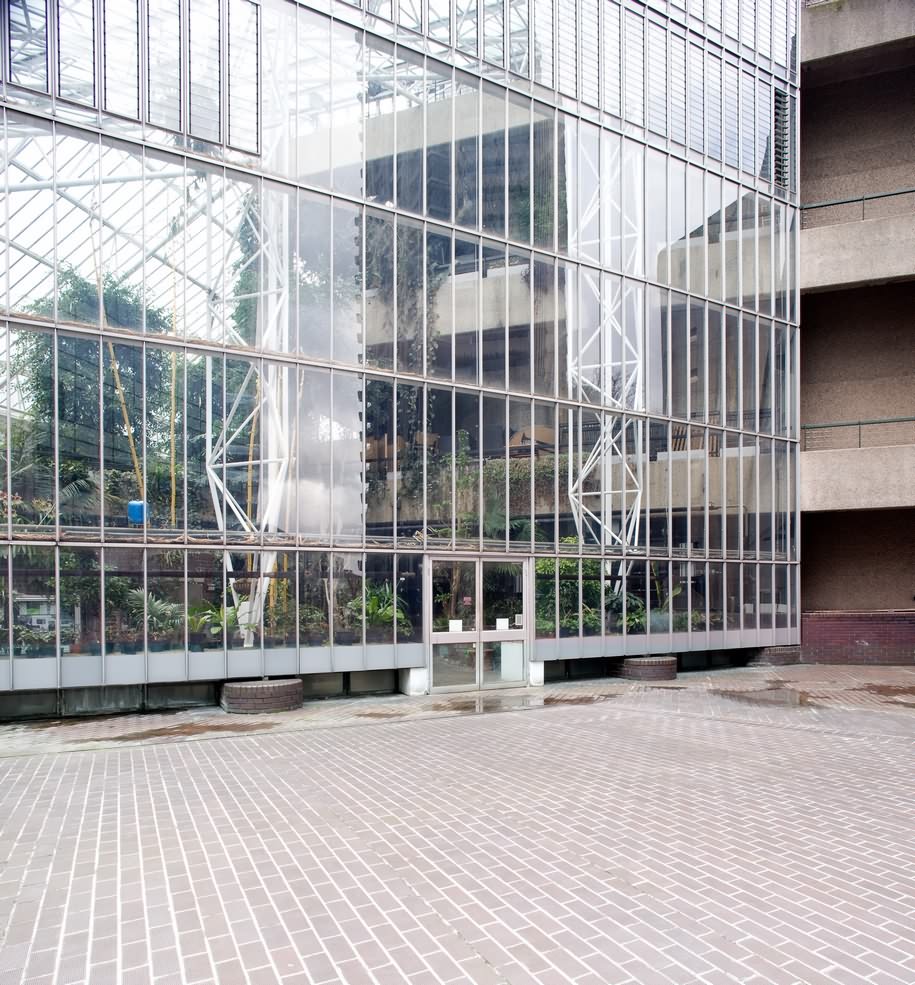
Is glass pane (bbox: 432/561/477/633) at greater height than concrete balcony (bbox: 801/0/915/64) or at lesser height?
lesser

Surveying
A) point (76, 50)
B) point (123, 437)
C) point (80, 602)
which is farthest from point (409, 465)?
point (76, 50)

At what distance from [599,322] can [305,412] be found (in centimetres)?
836

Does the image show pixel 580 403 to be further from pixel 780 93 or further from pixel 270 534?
pixel 780 93

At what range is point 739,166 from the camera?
2391 cm

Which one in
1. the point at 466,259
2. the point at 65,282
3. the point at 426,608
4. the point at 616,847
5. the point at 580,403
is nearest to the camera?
the point at 616,847

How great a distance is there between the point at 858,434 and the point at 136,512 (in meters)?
21.9

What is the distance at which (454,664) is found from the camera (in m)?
17.7

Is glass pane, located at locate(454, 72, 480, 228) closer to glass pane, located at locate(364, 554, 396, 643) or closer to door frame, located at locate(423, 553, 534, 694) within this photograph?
door frame, located at locate(423, 553, 534, 694)

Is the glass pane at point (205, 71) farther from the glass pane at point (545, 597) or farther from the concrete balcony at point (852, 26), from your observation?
the concrete balcony at point (852, 26)

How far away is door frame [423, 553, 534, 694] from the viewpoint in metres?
17.3

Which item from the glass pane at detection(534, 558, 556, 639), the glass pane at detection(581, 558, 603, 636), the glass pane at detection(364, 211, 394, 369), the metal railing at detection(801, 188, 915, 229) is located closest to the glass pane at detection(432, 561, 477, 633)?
the glass pane at detection(534, 558, 556, 639)

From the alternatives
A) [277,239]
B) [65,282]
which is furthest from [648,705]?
[65,282]

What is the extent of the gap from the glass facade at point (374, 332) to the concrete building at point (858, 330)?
2074 mm

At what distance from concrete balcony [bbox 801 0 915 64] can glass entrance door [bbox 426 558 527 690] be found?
19318mm
